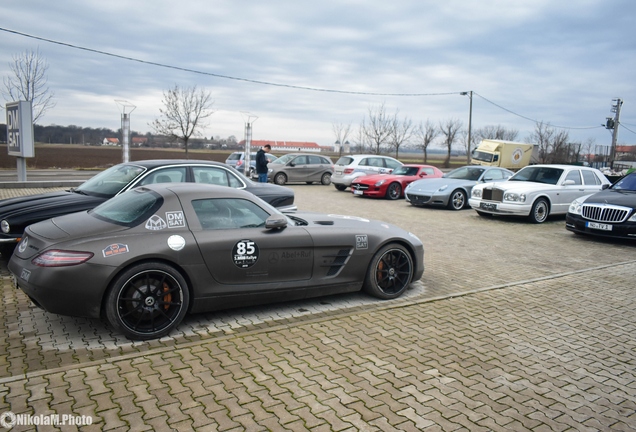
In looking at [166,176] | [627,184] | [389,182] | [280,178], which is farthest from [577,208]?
[280,178]

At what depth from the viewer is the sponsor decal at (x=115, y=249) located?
414 centimetres

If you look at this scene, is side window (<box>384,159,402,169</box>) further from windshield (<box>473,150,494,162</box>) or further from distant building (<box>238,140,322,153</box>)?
distant building (<box>238,140,322,153</box>)

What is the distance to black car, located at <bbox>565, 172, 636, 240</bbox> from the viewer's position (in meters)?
10.0

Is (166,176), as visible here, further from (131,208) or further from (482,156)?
(482,156)

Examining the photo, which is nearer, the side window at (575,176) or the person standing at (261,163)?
the side window at (575,176)

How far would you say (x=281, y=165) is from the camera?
76.7 feet

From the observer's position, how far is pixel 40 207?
21.2 ft

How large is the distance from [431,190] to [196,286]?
1234 centimetres

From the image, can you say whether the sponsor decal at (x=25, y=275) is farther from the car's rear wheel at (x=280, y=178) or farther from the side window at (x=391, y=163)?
the car's rear wheel at (x=280, y=178)

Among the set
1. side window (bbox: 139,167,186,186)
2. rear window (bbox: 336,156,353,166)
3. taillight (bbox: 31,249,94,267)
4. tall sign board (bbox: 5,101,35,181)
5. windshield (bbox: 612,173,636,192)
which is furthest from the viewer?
rear window (bbox: 336,156,353,166)

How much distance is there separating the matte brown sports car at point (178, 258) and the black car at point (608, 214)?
7.06 meters

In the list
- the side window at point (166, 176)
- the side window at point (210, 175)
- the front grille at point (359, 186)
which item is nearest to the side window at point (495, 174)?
the front grille at point (359, 186)

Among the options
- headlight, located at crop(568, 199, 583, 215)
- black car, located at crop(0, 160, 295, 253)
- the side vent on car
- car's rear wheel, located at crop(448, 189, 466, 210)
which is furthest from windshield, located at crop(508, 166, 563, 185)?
the side vent on car

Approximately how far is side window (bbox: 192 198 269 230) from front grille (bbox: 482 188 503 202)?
9968mm
